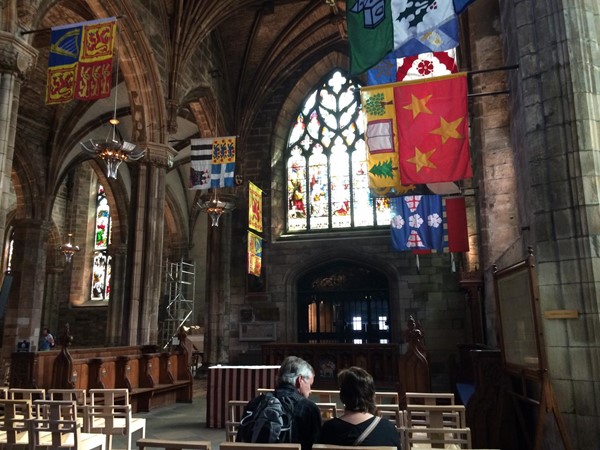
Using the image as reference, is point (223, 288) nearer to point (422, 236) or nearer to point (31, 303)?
point (31, 303)

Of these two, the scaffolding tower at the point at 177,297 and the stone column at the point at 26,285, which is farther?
the scaffolding tower at the point at 177,297

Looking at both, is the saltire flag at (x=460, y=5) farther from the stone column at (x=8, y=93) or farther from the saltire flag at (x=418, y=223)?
the stone column at (x=8, y=93)

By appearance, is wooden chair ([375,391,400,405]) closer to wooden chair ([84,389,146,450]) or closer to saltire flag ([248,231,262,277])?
wooden chair ([84,389,146,450])

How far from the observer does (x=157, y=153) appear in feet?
41.1

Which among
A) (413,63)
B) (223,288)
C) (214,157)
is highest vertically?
(413,63)

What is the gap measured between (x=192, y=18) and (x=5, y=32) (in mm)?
6273

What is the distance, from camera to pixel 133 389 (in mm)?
9273

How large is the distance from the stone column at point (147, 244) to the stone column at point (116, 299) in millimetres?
1621

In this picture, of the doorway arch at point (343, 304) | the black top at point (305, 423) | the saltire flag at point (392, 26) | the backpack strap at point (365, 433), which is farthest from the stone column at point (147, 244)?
the backpack strap at point (365, 433)

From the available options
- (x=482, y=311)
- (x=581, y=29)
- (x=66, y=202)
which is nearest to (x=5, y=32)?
(x=581, y=29)

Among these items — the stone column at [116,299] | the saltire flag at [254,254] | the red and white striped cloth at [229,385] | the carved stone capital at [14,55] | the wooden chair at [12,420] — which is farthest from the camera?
the stone column at [116,299]

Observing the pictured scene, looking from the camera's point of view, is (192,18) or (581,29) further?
(192,18)

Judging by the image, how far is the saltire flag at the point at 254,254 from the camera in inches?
591

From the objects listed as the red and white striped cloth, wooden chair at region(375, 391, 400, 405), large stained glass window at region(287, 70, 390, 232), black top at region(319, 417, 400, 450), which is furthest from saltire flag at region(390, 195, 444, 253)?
black top at region(319, 417, 400, 450)
